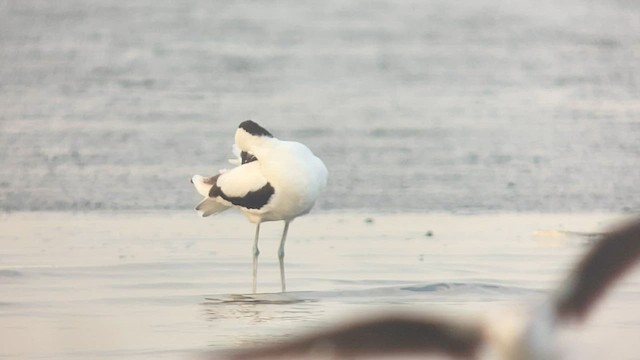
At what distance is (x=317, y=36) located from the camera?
56.7 ft

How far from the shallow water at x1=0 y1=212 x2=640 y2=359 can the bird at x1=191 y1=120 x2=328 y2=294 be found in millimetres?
231

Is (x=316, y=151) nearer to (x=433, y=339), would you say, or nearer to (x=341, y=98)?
(x=341, y=98)

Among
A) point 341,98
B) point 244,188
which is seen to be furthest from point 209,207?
point 341,98

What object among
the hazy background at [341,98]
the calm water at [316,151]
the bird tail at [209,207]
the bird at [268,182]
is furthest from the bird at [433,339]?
the hazy background at [341,98]

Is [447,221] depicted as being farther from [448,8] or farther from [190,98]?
[448,8]

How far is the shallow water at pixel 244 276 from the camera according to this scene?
6410 mm

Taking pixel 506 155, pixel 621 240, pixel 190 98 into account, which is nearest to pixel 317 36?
pixel 190 98

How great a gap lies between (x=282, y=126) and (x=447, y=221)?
3.27m

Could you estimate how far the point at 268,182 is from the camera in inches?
369

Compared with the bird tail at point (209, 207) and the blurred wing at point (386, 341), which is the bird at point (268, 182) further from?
the blurred wing at point (386, 341)

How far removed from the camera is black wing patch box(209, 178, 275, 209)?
9305 millimetres

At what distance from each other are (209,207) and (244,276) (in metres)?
1.41

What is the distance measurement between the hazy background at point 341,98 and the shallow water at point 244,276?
0.73 meters

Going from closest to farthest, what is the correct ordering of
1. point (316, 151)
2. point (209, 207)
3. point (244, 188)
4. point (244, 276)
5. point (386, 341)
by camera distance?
point (386, 341), point (244, 276), point (244, 188), point (209, 207), point (316, 151)
